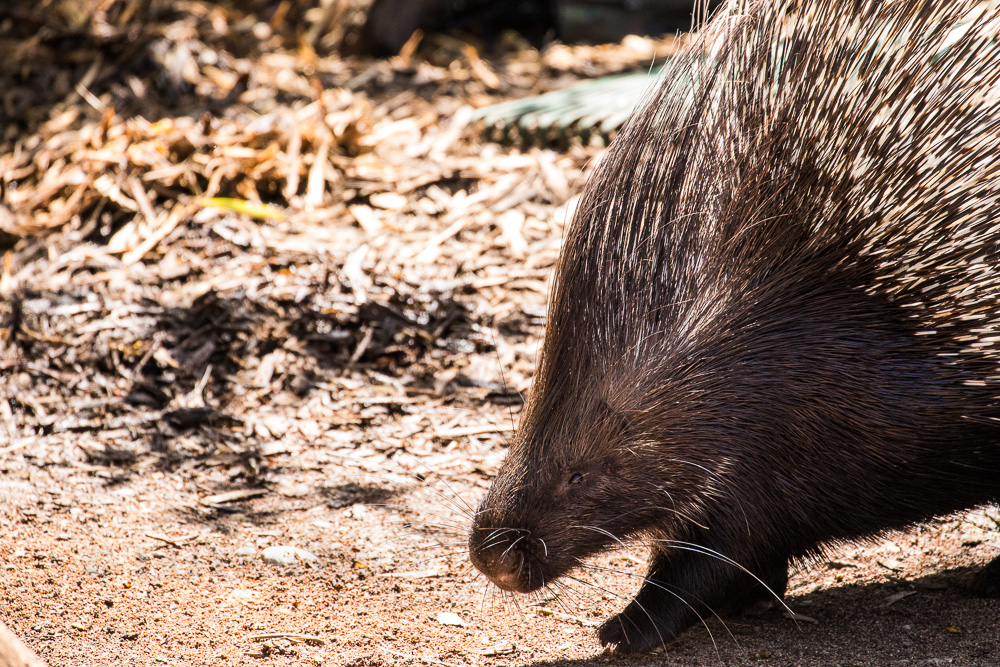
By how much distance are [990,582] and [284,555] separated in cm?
187

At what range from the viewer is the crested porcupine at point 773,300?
207 cm

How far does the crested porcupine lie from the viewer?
6.81ft

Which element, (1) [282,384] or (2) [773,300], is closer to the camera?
(2) [773,300]

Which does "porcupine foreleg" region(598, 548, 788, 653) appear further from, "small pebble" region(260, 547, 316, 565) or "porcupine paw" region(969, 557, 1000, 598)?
"small pebble" region(260, 547, 316, 565)

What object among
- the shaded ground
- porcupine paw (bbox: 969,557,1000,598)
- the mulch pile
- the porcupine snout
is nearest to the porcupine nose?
the porcupine snout

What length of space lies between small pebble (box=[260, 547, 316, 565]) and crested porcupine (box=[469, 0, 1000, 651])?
0.70 m

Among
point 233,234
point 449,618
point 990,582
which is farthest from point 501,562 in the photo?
point 233,234

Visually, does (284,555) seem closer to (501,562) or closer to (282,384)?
(501,562)

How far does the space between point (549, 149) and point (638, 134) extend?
3144 mm

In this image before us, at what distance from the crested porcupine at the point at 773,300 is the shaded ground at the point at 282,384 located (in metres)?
0.36

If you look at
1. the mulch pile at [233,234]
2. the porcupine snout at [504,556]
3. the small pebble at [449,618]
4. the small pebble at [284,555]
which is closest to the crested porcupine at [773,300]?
the porcupine snout at [504,556]

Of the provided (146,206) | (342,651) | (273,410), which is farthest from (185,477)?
(146,206)

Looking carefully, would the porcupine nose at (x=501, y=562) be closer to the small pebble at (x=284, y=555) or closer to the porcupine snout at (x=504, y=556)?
the porcupine snout at (x=504, y=556)

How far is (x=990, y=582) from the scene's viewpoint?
2.42 m
